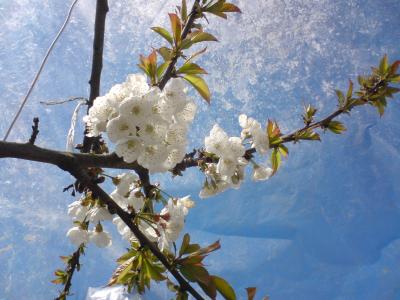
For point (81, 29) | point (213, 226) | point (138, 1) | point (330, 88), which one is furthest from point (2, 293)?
point (330, 88)

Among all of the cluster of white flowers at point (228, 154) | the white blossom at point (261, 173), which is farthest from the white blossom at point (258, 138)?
the white blossom at point (261, 173)

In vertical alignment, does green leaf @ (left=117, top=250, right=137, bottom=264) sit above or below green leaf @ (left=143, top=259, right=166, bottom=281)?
above

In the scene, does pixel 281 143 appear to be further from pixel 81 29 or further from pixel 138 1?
pixel 81 29

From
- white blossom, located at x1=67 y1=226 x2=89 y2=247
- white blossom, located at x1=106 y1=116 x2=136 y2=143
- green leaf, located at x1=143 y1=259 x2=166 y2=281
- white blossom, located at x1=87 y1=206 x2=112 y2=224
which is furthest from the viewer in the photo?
white blossom, located at x1=67 y1=226 x2=89 y2=247

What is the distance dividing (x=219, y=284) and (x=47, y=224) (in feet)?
21.1

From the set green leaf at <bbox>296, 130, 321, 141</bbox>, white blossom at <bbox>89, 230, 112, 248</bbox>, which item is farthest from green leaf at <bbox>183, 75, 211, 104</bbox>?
white blossom at <bbox>89, 230, 112, 248</bbox>

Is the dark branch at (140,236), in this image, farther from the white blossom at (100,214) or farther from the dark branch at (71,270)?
the dark branch at (71,270)

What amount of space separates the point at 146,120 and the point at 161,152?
0.22 feet

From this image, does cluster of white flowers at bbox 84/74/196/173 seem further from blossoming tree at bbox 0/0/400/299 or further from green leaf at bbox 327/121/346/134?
green leaf at bbox 327/121/346/134

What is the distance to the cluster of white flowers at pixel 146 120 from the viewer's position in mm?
735

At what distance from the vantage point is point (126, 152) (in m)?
0.75

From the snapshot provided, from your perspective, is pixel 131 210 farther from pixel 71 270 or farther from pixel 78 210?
pixel 71 270

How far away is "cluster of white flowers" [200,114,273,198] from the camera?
2.87 ft

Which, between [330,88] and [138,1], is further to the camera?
[330,88]
